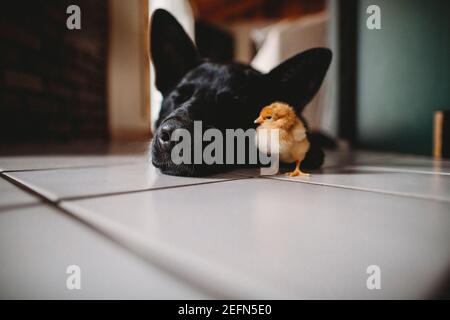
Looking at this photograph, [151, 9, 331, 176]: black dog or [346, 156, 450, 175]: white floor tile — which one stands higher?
[151, 9, 331, 176]: black dog

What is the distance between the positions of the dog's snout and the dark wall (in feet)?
5.69

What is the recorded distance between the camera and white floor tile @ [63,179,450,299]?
9.4 inches

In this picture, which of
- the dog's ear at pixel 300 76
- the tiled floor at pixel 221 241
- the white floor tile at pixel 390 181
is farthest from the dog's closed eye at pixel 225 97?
the tiled floor at pixel 221 241

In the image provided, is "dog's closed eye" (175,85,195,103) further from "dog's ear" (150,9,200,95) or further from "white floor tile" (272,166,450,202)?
"white floor tile" (272,166,450,202)

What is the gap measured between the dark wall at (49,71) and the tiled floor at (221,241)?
5.89ft

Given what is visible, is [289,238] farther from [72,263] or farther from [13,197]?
[13,197]

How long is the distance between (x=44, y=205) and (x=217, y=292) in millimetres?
326

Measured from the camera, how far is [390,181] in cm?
70

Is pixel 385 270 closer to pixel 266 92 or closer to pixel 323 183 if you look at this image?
pixel 323 183

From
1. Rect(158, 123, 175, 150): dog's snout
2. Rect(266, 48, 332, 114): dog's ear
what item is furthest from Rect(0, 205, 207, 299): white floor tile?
Rect(266, 48, 332, 114): dog's ear

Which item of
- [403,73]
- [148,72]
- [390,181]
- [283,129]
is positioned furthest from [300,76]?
[148,72]

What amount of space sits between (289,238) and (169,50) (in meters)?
0.92

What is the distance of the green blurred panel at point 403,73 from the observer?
139 centimetres
